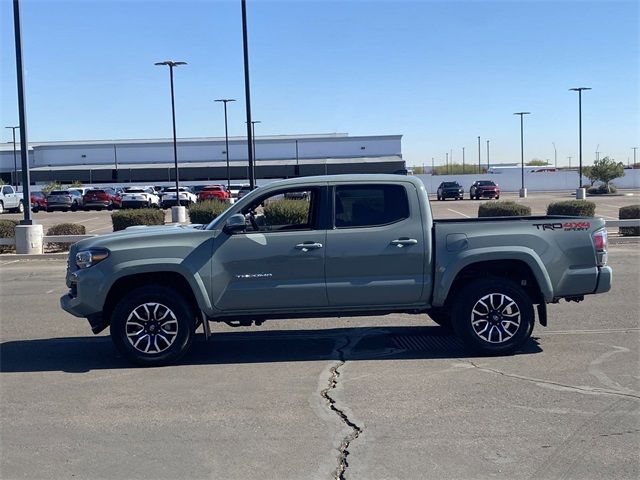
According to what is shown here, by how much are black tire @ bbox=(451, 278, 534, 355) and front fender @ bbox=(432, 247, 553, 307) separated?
0.23 m

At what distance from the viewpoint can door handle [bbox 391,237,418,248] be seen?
304 inches

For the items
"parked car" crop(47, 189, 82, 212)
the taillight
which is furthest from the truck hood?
"parked car" crop(47, 189, 82, 212)

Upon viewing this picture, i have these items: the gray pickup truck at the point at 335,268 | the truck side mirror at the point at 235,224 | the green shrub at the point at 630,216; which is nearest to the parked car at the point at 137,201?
the green shrub at the point at 630,216

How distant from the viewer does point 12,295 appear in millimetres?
13359

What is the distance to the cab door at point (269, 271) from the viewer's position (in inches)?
301

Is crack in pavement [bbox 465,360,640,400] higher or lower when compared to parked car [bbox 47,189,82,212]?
lower

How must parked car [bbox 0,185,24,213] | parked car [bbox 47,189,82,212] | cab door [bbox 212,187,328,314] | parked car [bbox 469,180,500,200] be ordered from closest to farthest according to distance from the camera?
cab door [bbox 212,187,328,314] → parked car [bbox 0,185,24,213] → parked car [bbox 47,189,82,212] → parked car [bbox 469,180,500,200]

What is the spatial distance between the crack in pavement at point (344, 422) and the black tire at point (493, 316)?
1326 millimetres

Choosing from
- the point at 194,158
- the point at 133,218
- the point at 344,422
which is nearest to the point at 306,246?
the point at 344,422

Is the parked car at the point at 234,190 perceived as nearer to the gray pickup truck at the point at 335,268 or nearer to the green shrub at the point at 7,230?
the green shrub at the point at 7,230

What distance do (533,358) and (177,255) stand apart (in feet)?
12.4

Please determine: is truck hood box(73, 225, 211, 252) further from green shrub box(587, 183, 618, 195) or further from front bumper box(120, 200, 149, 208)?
green shrub box(587, 183, 618, 195)

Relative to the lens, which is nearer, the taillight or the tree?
the taillight

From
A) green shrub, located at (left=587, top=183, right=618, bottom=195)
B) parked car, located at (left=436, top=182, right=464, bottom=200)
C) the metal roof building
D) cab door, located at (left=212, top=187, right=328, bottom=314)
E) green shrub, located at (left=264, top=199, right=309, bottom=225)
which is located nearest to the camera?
cab door, located at (left=212, top=187, right=328, bottom=314)
